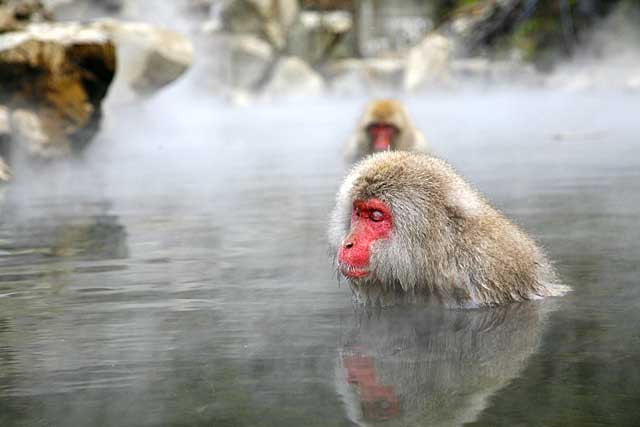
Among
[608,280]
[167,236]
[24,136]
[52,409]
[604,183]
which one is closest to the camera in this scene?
[52,409]

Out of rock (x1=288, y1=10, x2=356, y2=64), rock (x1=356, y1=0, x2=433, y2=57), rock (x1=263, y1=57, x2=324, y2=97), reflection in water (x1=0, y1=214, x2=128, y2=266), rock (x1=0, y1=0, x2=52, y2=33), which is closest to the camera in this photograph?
reflection in water (x1=0, y1=214, x2=128, y2=266)

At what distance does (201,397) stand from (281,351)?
22.4 inches

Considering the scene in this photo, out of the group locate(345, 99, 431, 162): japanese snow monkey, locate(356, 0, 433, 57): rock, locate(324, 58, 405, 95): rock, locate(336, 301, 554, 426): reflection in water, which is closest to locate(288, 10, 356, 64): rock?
locate(324, 58, 405, 95): rock

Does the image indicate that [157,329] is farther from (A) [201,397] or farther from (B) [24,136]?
(B) [24,136]

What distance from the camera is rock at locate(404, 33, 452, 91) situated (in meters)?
23.6

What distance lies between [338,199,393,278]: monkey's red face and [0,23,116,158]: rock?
6731mm

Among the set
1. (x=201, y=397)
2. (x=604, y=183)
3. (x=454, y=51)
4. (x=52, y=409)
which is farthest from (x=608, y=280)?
(x=454, y=51)

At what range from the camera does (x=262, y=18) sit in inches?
956

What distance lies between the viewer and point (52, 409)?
2953 millimetres

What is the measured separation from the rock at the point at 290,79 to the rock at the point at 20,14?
11531mm

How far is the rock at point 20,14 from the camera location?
1114 centimetres

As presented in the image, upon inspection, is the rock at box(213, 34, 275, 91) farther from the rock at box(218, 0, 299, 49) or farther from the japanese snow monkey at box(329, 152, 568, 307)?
the japanese snow monkey at box(329, 152, 568, 307)

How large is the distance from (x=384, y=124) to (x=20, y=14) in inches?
171

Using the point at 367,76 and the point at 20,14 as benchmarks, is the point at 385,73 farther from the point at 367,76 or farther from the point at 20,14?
the point at 20,14
